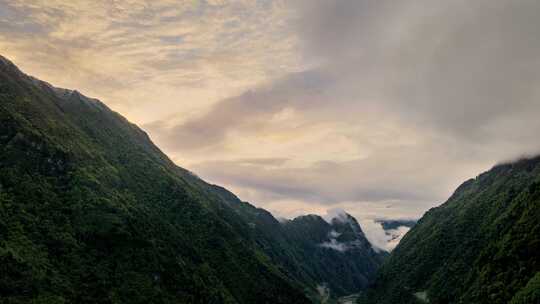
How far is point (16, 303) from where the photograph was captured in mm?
197875
